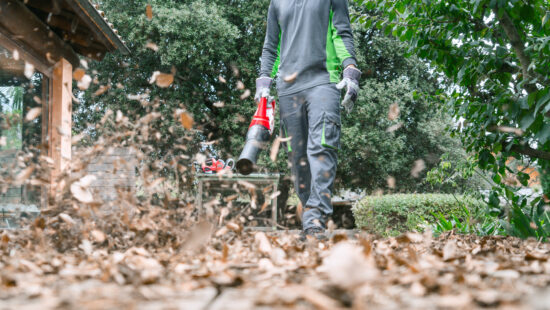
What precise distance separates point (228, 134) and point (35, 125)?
19.9ft

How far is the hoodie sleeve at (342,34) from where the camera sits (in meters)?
2.84

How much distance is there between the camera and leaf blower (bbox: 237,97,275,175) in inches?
107

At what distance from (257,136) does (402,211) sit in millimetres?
3871

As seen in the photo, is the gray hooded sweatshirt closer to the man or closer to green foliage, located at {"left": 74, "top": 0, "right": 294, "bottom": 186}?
the man

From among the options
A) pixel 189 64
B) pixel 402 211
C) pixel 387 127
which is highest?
pixel 189 64

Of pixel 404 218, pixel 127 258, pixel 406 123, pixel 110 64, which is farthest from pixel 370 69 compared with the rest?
pixel 127 258

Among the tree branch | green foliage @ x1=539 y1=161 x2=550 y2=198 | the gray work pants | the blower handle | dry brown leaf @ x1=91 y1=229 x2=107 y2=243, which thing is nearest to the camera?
dry brown leaf @ x1=91 y1=229 x2=107 y2=243

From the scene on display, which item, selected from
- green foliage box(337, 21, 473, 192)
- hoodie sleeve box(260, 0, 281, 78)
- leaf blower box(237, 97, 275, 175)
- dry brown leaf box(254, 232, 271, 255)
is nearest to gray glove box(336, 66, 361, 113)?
leaf blower box(237, 97, 275, 175)

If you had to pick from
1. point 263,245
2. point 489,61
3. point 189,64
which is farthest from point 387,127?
point 263,245

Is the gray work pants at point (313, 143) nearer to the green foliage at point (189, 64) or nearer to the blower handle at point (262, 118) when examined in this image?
the blower handle at point (262, 118)

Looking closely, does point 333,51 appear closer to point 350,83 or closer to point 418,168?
point 350,83

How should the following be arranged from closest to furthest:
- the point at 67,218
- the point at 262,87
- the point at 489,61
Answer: the point at 67,218 < the point at 489,61 < the point at 262,87

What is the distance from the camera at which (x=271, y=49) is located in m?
3.21

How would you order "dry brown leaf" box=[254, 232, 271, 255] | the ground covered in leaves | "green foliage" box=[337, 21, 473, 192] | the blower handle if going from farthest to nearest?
"green foliage" box=[337, 21, 473, 192], the blower handle, "dry brown leaf" box=[254, 232, 271, 255], the ground covered in leaves
